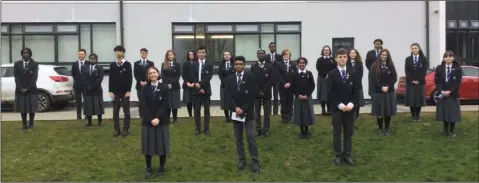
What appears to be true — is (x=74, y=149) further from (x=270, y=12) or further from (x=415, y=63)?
(x=270, y=12)

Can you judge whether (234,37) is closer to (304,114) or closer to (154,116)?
(304,114)

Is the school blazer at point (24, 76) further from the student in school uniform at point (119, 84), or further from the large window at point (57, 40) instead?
the large window at point (57, 40)

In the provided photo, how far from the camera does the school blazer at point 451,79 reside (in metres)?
10.1

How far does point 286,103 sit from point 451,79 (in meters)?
3.48

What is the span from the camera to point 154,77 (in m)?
7.89

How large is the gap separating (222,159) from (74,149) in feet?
9.36

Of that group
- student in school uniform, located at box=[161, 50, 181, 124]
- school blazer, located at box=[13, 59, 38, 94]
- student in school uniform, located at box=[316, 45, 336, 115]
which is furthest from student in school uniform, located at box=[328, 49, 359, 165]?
school blazer, located at box=[13, 59, 38, 94]

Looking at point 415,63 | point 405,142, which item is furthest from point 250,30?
point 405,142

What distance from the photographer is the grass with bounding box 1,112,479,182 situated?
814cm

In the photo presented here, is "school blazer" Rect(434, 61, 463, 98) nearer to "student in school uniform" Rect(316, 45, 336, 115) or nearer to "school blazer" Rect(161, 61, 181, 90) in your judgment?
"student in school uniform" Rect(316, 45, 336, 115)

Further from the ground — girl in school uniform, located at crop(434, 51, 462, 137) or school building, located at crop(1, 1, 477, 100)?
school building, located at crop(1, 1, 477, 100)

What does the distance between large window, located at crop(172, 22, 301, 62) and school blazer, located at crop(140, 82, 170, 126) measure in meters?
10.1

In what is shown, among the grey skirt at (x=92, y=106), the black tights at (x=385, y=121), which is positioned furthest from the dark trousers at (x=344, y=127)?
the grey skirt at (x=92, y=106)

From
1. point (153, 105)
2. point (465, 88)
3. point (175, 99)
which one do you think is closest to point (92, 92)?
point (175, 99)
